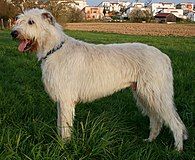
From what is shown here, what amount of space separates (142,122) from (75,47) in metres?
2.00

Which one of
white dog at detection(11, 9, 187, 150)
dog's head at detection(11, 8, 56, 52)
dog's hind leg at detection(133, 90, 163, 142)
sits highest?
dog's head at detection(11, 8, 56, 52)

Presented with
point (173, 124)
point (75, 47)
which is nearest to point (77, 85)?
point (75, 47)

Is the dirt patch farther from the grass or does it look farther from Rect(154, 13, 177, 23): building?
the grass

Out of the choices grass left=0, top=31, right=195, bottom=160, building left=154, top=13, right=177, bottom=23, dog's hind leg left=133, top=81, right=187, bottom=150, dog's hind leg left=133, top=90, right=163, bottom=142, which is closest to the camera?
grass left=0, top=31, right=195, bottom=160

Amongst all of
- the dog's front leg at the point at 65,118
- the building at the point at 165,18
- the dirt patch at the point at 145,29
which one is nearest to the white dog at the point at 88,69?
the dog's front leg at the point at 65,118

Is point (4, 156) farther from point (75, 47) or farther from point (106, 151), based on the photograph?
point (75, 47)

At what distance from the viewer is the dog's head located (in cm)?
531

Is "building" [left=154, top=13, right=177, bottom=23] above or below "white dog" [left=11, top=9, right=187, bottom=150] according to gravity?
below

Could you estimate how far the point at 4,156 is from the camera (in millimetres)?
4258

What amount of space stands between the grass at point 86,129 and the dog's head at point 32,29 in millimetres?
1186

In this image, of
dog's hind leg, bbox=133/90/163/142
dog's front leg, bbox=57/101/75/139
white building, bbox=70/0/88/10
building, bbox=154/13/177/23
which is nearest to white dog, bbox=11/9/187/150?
dog's front leg, bbox=57/101/75/139

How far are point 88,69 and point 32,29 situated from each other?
101 cm

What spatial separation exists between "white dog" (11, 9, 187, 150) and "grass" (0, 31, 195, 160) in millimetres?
341

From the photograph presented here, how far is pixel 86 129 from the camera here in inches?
206
